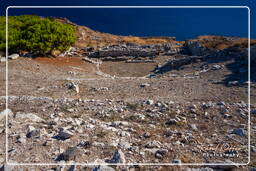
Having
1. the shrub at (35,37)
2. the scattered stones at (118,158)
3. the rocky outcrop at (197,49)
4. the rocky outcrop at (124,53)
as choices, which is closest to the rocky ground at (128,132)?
the scattered stones at (118,158)

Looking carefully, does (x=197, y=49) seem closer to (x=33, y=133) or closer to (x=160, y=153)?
(x=160, y=153)

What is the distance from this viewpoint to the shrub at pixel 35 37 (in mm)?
18109

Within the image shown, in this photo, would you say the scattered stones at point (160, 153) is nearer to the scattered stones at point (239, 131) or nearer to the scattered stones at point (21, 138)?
the scattered stones at point (239, 131)

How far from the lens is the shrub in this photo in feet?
59.4

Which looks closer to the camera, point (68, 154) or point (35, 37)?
point (68, 154)

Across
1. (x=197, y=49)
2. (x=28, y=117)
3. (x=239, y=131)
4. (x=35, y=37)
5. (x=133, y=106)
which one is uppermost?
(x=35, y=37)

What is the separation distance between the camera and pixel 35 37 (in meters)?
18.9

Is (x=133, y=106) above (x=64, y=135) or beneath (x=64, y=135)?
beneath

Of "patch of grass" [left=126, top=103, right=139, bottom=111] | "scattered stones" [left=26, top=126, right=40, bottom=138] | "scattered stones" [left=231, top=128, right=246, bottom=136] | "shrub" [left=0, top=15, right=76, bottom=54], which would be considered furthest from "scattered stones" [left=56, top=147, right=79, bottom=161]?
"shrub" [left=0, top=15, right=76, bottom=54]

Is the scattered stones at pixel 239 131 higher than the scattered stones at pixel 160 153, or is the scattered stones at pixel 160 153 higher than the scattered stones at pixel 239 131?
the scattered stones at pixel 160 153

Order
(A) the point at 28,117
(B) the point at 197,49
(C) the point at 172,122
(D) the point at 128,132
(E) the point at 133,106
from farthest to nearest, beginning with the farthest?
(B) the point at 197,49, (E) the point at 133,106, (C) the point at 172,122, (A) the point at 28,117, (D) the point at 128,132


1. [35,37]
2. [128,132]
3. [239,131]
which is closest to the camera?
[128,132]

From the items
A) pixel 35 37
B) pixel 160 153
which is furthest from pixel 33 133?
pixel 35 37

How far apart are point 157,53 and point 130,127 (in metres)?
24.0
